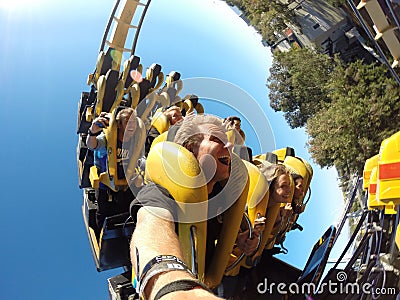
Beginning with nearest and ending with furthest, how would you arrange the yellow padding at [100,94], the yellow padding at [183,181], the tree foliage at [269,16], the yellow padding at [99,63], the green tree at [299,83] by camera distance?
the yellow padding at [183,181] → the yellow padding at [100,94] → the yellow padding at [99,63] → the green tree at [299,83] → the tree foliage at [269,16]

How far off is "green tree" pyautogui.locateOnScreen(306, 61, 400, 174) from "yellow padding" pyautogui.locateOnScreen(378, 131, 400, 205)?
6.57 meters

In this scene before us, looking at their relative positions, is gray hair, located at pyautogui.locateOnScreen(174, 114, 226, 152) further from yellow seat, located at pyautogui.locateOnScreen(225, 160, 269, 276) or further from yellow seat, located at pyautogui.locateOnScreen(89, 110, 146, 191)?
yellow seat, located at pyautogui.locateOnScreen(89, 110, 146, 191)

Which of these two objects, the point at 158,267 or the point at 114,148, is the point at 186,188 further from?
the point at 114,148

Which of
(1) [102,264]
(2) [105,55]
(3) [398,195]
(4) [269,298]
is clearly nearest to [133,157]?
(1) [102,264]

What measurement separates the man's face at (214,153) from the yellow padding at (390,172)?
0.93 m

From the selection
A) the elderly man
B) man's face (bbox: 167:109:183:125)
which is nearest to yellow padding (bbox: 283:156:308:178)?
man's face (bbox: 167:109:183:125)

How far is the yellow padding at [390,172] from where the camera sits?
1878mm

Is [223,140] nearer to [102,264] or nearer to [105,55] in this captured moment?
[102,264]

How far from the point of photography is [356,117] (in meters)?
8.29

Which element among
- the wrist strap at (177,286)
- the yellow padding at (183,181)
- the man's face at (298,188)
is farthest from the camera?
the man's face at (298,188)

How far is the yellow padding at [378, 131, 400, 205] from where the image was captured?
6.16 ft

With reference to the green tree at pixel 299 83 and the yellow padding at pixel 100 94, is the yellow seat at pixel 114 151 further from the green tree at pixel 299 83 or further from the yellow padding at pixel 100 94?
the green tree at pixel 299 83

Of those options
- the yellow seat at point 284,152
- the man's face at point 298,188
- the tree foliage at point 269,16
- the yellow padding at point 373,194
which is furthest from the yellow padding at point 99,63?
the tree foliage at point 269,16

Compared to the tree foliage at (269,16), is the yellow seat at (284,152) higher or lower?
lower
